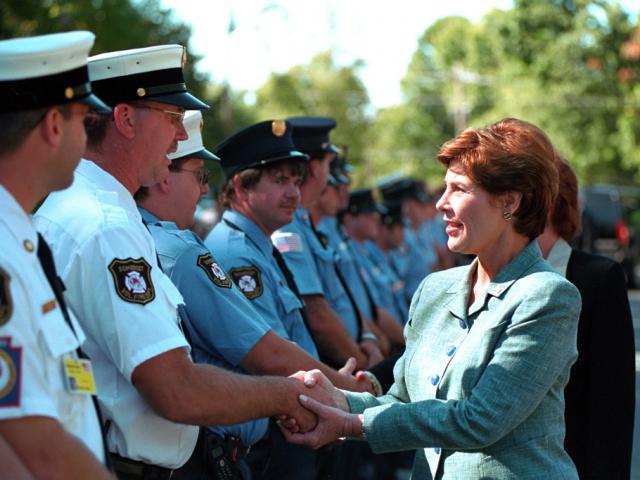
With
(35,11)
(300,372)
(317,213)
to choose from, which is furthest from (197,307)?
(35,11)

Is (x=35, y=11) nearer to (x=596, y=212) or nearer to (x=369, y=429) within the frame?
(x=369, y=429)

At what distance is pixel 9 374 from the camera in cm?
208

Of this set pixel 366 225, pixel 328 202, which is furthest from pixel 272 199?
pixel 366 225

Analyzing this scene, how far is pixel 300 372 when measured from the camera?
12.1 feet

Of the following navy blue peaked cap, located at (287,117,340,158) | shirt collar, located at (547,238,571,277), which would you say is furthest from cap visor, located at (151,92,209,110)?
navy blue peaked cap, located at (287,117,340,158)

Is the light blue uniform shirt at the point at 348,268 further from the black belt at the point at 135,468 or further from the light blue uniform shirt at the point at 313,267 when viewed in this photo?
the black belt at the point at 135,468

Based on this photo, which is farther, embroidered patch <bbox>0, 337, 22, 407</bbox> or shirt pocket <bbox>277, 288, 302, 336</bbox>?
shirt pocket <bbox>277, 288, 302, 336</bbox>

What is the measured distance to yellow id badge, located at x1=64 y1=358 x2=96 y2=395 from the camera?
2.27 m

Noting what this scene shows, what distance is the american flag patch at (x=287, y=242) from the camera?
553cm

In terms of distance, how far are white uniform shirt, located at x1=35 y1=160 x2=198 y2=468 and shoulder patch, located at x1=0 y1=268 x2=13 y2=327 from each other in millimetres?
585

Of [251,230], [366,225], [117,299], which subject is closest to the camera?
[117,299]

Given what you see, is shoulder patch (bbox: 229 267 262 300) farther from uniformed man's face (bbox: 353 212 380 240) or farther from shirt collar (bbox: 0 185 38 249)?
uniformed man's face (bbox: 353 212 380 240)

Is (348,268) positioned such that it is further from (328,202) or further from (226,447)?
(226,447)

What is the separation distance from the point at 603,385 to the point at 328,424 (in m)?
1.06
